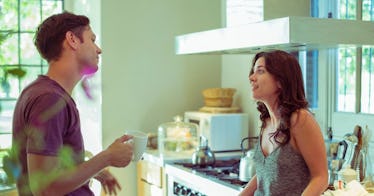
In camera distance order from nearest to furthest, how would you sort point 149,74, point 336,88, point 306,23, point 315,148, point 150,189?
point 315,148 → point 306,23 → point 336,88 → point 150,189 → point 149,74

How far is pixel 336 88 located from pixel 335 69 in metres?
0.12

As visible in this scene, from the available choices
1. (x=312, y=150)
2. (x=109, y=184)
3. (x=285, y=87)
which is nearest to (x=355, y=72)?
→ (x=285, y=87)

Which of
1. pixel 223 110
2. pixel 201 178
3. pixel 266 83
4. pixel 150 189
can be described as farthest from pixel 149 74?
pixel 266 83

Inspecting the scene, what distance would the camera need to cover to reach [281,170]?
1.77 m

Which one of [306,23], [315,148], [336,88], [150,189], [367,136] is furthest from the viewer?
[150,189]

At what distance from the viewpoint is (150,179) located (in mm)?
3762

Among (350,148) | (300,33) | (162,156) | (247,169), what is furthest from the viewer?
(162,156)

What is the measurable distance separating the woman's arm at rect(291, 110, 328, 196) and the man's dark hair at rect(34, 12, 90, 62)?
80 cm

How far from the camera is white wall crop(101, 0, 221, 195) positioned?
4.00m

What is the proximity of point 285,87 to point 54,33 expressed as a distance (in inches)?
32.5

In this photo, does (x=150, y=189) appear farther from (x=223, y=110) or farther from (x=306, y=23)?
(x=306, y=23)

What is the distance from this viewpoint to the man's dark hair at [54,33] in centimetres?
152

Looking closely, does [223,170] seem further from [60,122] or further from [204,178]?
[60,122]

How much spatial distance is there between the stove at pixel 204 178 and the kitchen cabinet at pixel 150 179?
0.30 ft
